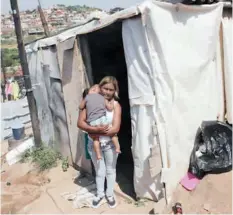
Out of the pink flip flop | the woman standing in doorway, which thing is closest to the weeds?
the woman standing in doorway

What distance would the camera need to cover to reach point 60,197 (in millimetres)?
5082

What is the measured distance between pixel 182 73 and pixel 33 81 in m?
4.59

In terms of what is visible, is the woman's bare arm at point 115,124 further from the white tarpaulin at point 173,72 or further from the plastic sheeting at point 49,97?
the plastic sheeting at point 49,97

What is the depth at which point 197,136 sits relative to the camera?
445 cm

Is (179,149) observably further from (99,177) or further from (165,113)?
(99,177)

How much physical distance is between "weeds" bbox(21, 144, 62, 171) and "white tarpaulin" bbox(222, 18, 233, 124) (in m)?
3.58

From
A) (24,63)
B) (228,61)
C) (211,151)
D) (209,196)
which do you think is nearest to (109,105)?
(211,151)

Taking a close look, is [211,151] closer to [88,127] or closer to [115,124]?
[115,124]

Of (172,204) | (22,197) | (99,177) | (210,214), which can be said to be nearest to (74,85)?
(99,177)

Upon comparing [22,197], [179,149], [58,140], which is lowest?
[22,197]

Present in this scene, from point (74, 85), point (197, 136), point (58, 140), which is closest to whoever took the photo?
point (197, 136)

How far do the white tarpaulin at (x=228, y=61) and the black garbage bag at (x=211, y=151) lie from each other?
0.53 metres

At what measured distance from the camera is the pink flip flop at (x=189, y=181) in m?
4.18

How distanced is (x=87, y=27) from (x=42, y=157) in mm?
3093
